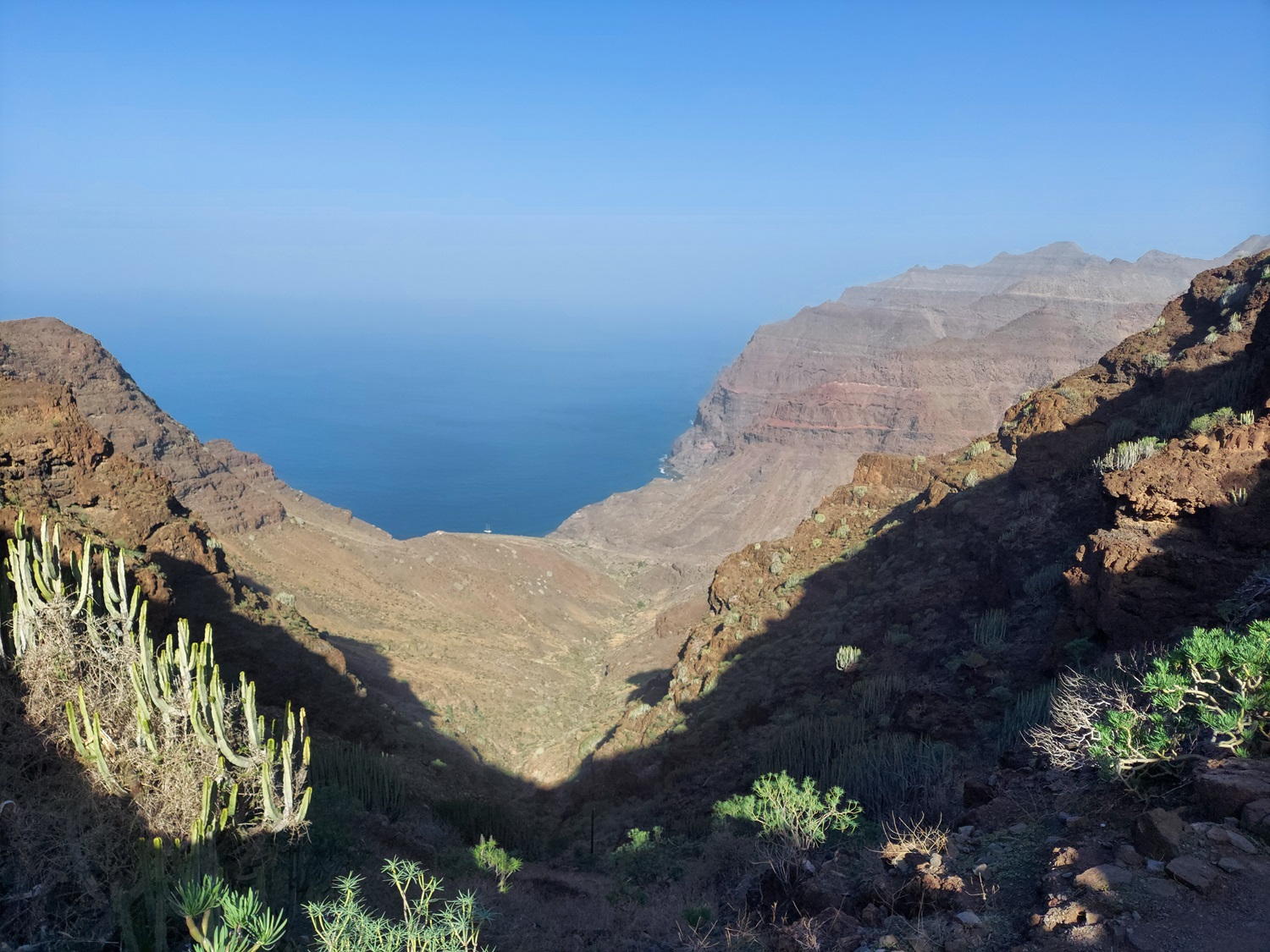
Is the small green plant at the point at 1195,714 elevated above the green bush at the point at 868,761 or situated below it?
above

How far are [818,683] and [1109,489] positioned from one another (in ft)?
21.1

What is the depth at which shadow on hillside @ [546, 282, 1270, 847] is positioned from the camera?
9.53 metres

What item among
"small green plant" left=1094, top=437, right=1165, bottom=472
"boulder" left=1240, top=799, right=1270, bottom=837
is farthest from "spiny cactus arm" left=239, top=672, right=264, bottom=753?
"small green plant" left=1094, top=437, right=1165, bottom=472

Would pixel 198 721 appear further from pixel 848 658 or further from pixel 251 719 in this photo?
pixel 848 658

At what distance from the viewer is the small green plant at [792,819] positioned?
289 inches

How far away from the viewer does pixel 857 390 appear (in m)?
73.4

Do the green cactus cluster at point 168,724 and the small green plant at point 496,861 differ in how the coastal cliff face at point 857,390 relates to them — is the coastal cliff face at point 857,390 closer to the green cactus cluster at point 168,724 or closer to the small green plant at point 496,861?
the small green plant at point 496,861

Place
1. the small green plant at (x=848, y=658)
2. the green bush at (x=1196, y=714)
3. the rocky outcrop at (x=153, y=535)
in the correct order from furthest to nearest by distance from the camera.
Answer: the small green plant at (x=848, y=658) → the rocky outcrop at (x=153, y=535) → the green bush at (x=1196, y=714)

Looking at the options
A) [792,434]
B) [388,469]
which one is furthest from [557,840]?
[388,469]

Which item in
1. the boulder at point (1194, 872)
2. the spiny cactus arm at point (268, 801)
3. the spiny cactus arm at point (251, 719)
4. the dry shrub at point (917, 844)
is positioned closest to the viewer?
the boulder at point (1194, 872)

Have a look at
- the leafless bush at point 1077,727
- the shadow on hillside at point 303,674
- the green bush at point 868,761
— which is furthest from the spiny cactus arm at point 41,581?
the leafless bush at point 1077,727

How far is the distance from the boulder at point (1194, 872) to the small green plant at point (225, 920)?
4.90m

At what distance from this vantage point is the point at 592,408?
180250 mm

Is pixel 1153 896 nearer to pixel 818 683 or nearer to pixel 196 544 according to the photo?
pixel 818 683
